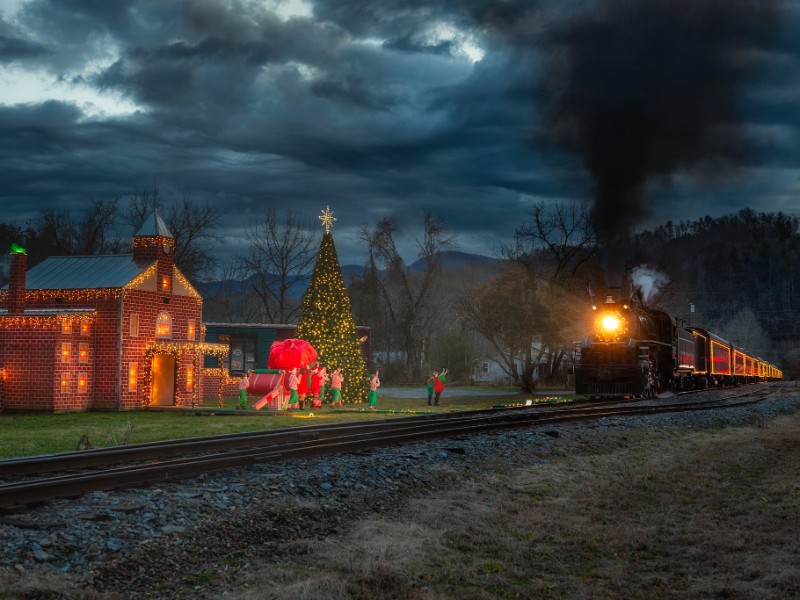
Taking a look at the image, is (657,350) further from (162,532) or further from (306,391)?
(162,532)

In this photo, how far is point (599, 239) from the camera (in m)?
50.4

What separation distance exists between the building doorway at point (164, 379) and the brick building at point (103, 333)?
1.8 inches

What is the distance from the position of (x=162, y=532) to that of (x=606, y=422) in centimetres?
1621

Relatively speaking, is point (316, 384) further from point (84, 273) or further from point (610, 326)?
point (610, 326)

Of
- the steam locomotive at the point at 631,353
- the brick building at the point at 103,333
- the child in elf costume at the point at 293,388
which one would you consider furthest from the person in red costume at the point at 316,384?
the steam locomotive at the point at 631,353

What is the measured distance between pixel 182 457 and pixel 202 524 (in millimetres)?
6401

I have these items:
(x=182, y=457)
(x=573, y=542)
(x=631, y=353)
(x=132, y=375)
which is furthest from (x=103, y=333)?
(x=573, y=542)

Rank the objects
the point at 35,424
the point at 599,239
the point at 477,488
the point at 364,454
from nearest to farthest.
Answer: the point at 477,488
the point at 364,454
the point at 35,424
the point at 599,239

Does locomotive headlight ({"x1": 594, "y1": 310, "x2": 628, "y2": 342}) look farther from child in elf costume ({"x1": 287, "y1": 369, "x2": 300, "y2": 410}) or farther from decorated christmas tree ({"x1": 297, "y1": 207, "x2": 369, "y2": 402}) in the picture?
child in elf costume ({"x1": 287, "y1": 369, "x2": 300, "y2": 410})

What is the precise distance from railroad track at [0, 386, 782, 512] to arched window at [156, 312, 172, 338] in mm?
15489

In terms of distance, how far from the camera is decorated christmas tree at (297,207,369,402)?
3475 centimetres

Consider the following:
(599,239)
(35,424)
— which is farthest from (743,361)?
(35,424)

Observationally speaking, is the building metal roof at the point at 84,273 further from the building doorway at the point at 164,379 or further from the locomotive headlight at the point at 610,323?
the locomotive headlight at the point at 610,323

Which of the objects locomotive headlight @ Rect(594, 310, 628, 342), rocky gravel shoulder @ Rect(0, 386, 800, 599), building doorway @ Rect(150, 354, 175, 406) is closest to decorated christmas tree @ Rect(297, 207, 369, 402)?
building doorway @ Rect(150, 354, 175, 406)
